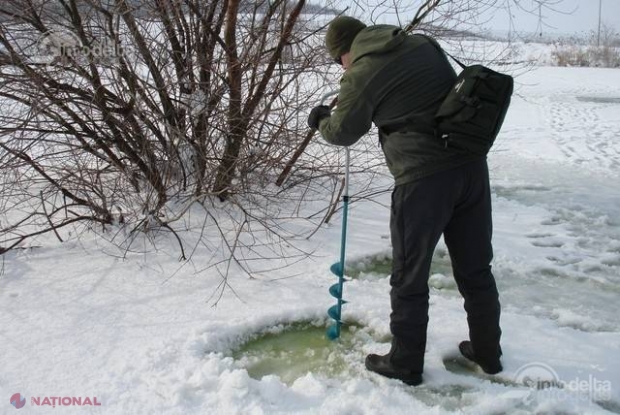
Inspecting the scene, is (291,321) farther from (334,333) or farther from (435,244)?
(435,244)

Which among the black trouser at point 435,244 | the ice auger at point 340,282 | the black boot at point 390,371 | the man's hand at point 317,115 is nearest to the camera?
the black trouser at point 435,244

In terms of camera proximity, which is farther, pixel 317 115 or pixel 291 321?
pixel 291 321

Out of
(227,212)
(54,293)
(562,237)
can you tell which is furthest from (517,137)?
(54,293)

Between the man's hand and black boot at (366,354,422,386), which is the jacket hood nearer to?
the man's hand

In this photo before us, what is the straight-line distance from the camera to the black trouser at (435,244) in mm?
2484

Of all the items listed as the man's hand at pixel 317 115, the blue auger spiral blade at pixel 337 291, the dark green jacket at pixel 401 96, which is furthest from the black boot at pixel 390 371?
the man's hand at pixel 317 115

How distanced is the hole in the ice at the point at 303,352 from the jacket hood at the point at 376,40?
5.26 feet

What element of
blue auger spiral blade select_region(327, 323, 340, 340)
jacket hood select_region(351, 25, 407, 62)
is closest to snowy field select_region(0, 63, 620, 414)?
blue auger spiral blade select_region(327, 323, 340, 340)

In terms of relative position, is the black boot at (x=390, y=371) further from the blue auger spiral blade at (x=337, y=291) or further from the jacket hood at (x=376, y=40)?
the jacket hood at (x=376, y=40)
